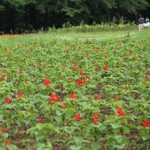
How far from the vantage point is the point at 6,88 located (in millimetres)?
5297

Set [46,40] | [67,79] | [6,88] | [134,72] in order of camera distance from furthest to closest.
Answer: [46,40] < [134,72] < [67,79] < [6,88]

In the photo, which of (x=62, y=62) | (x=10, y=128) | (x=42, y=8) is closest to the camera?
(x=10, y=128)

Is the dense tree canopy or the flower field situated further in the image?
the dense tree canopy

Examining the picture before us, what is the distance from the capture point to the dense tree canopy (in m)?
33.8

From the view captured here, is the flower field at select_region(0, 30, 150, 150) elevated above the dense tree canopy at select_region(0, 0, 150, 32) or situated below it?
below

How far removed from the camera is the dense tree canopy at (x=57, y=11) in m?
33.8

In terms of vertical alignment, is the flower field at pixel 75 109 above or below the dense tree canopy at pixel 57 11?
below

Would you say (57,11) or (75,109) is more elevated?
(57,11)

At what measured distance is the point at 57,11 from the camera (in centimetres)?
3388

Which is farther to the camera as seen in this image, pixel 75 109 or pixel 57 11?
pixel 57 11

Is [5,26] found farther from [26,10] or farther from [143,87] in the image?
[143,87]

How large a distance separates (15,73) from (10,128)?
2.51 metres

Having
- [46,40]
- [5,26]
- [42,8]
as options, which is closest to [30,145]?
[46,40]

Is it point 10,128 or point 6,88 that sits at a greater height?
point 6,88
